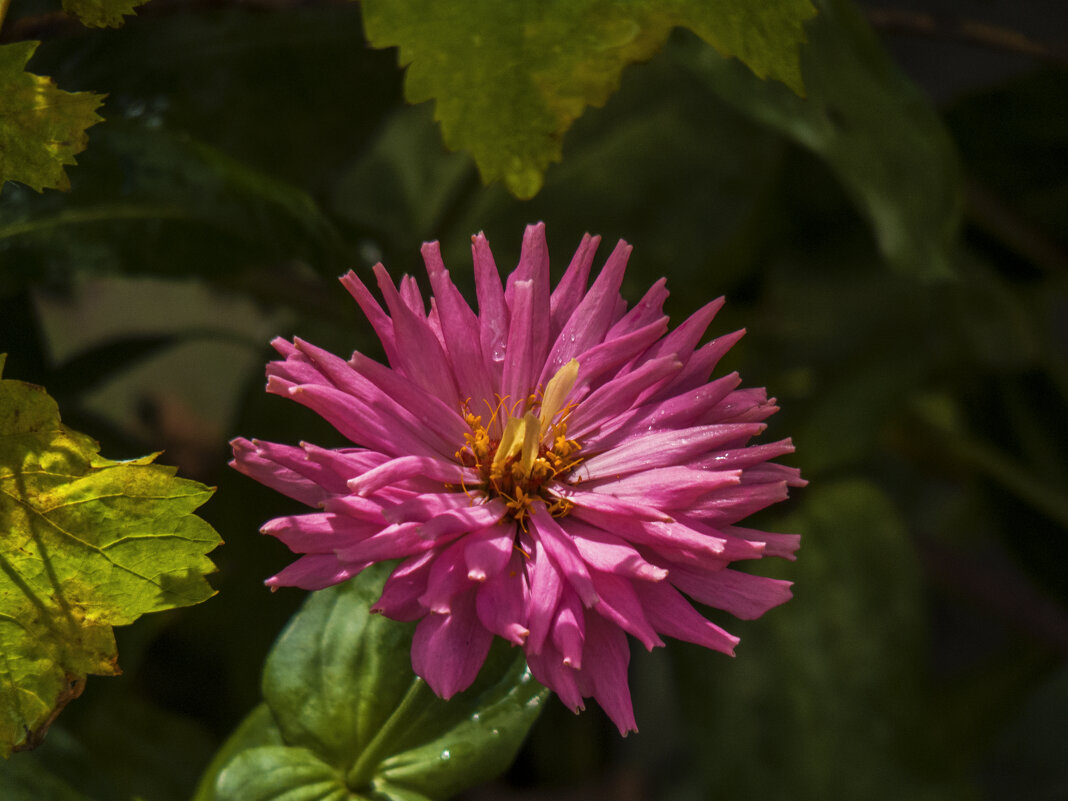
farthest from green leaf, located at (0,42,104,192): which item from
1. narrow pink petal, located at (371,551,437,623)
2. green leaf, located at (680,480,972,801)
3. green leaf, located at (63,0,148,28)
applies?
green leaf, located at (680,480,972,801)

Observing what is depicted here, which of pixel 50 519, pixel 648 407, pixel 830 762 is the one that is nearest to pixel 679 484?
pixel 648 407

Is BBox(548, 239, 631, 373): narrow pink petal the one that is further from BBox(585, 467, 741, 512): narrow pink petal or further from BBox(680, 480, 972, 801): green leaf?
BBox(680, 480, 972, 801): green leaf

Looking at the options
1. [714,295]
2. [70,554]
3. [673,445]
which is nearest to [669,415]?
[673,445]

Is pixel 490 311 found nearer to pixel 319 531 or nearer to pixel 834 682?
pixel 319 531

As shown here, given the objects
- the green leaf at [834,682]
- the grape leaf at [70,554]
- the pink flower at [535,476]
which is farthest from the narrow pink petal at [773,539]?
the green leaf at [834,682]

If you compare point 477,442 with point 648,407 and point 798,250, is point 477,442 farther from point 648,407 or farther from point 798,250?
point 798,250

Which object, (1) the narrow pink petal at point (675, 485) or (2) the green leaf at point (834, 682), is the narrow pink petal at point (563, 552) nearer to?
(1) the narrow pink petal at point (675, 485)
